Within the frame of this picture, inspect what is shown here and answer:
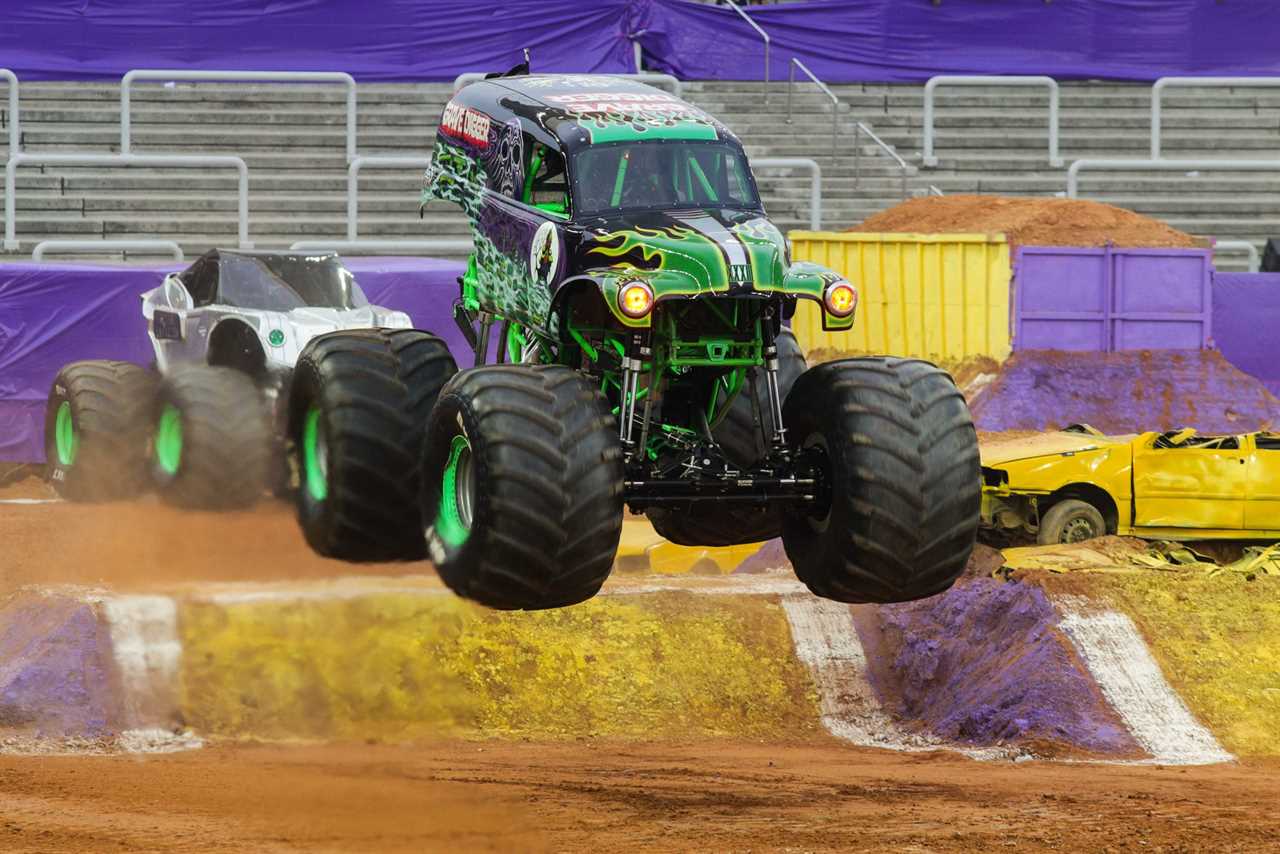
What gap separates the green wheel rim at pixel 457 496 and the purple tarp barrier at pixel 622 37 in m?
22.6

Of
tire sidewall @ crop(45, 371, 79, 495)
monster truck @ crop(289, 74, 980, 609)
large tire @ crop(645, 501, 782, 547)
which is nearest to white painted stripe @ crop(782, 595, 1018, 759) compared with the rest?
tire sidewall @ crop(45, 371, 79, 495)

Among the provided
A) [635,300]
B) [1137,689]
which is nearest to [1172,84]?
[1137,689]

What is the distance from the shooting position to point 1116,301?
28.3 metres

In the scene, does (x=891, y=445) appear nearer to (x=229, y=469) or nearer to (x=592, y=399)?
(x=592, y=399)

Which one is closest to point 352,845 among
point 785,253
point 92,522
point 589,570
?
point 92,522

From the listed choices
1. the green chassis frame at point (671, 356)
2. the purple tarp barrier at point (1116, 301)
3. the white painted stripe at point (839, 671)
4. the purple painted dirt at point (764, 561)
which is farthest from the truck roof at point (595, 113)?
the purple tarp barrier at point (1116, 301)

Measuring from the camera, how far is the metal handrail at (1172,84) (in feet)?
108

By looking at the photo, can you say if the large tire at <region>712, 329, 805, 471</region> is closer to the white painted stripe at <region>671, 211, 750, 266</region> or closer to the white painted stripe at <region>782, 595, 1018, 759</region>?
the white painted stripe at <region>671, 211, 750, 266</region>

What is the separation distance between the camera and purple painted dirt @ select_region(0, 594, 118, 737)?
20.4 m

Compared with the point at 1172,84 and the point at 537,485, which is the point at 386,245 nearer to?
the point at 1172,84

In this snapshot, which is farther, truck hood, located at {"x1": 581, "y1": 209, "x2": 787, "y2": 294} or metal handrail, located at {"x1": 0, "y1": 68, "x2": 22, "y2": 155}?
metal handrail, located at {"x1": 0, "y1": 68, "x2": 22, "y2": 155}

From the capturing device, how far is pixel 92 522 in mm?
18391

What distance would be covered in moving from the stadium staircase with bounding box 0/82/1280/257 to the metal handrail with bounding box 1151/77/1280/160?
0.80 metres

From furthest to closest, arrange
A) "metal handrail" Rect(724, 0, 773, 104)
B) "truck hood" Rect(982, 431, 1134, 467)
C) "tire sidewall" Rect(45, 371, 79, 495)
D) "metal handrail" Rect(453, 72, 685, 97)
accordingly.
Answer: "metal handrail" Rect(724, 0, 773, 104)
"metal handrail" Rect(453, 72, 685, 97)
"truck hood" Rect(982, 431, 1134, 467)
"tire sidewall" Rect(45, 371, 79, 495)
